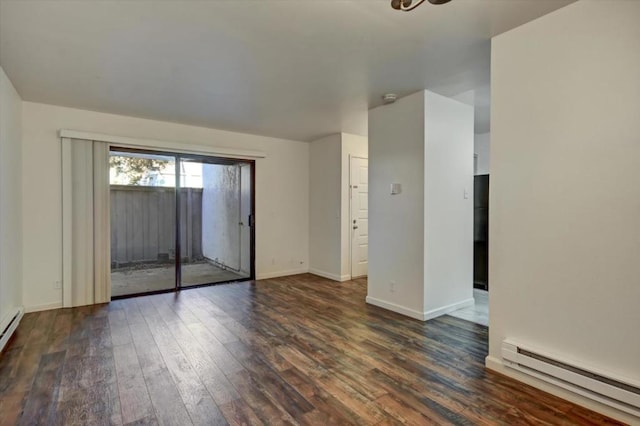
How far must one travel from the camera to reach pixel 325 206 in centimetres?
588

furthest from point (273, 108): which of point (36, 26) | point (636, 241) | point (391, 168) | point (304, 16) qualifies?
point (636, 241)

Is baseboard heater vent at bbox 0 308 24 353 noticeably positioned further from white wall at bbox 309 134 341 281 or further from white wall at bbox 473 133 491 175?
white wall at bbox 473 133 491 175

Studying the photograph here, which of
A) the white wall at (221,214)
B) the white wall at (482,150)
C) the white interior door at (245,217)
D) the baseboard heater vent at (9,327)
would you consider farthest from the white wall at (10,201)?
the white wall at (482,150)

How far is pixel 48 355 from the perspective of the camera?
2.78 metres

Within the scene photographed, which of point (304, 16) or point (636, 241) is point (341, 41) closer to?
point (304, 16)

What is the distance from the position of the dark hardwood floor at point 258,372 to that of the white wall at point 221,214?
1855 mm

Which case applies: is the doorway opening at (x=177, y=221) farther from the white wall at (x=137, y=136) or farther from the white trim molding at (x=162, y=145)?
the white wall at (x=137, y=136)

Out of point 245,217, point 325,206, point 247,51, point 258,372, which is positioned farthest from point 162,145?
point 258,372

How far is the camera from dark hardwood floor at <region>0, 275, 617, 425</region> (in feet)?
6.46

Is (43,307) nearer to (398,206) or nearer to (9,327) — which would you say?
(9,327)

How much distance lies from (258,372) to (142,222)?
3446 millimetres

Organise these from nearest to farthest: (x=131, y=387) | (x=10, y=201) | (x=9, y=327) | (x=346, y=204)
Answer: (x=131, y=387) < (x=9, y=327) < (x=10, y=201) < (x=346, y=204)

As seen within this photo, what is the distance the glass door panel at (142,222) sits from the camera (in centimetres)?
467

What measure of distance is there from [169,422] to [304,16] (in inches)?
105
